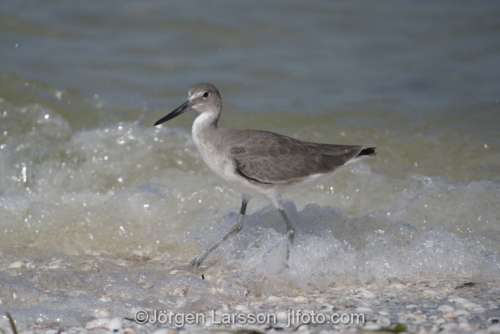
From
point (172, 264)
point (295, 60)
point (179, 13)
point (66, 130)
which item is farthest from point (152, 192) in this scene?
point (179, 13)

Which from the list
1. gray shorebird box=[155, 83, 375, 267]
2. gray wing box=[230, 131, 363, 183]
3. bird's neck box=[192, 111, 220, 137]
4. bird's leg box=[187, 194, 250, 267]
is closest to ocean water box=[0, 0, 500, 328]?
bird's leg box=[187, 194, 250, 267]

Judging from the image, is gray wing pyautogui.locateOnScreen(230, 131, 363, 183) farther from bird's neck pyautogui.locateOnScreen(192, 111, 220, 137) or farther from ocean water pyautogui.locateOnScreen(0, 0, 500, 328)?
ocean water pyautogui.locateOnScreen(0, 0, 500, 328)

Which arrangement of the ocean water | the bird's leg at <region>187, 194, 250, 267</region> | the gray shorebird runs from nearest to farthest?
the ocean water
the gray shorebird
the bird's leg at <region>187, 194, 250, 267</region>

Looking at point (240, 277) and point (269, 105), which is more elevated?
point (269, 105)

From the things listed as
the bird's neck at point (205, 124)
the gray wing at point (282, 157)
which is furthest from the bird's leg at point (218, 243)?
the bird's neck at point (205, 124)

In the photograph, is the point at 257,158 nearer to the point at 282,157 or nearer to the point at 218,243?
the point at 282,157

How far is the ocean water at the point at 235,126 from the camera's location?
515cm

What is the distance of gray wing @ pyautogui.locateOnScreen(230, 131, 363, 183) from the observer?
530cm

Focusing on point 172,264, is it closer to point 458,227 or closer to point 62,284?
point 62,284

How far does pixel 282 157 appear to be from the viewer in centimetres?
547

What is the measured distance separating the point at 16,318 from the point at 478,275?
11.6 ft

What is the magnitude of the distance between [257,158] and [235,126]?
11.8 ft

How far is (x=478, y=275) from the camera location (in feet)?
16.8

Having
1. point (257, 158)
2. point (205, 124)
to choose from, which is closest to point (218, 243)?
point (257, 158)
